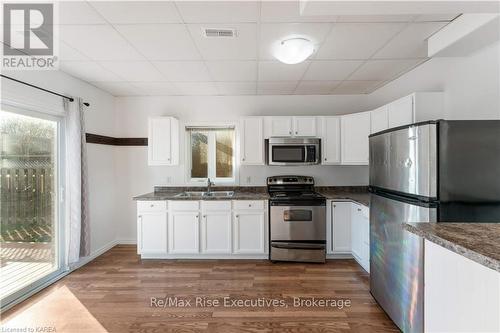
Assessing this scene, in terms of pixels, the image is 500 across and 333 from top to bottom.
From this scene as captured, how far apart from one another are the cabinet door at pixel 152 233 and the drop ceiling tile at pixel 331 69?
2.69 metres

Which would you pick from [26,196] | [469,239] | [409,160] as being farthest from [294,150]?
[26,196]

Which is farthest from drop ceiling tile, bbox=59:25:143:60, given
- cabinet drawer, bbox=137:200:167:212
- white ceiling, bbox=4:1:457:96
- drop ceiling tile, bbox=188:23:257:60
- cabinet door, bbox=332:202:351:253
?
cabinet door, bbox=332:202:351:253

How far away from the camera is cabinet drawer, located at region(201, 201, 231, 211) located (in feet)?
11.3

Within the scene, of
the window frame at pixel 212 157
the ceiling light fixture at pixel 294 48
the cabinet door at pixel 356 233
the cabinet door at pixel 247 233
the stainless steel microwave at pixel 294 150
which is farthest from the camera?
the window frame at pixel 212 157

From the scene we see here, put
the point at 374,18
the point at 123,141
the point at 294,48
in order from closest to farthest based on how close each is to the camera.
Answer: the point at 374,18 → the point at 294,48 → the point at 123,141

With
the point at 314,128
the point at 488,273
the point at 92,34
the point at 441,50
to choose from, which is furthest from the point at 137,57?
the point at 488,273

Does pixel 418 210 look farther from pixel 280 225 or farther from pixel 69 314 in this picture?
pixel 69 314

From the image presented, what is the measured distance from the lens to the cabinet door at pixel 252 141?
3770 millimetres

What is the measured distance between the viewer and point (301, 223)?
3385 millimetres

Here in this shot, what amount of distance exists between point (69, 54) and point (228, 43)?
1655mm

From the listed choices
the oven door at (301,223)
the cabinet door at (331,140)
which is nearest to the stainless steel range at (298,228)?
the oven door at (301,223)

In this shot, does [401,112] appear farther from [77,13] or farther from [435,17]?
[77,13]

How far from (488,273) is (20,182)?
3.66m
